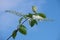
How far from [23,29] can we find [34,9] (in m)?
0.04

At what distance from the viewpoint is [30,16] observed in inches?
6.3

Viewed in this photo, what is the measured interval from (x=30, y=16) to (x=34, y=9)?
2 centimetres

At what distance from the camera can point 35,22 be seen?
0.53 ft

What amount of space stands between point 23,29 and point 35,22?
2 cm

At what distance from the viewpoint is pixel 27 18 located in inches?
6.4

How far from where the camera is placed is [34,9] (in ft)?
0.56

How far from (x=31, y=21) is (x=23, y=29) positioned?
19 mm

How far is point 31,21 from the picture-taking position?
0.53 ft

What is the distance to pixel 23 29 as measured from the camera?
6.2 inches

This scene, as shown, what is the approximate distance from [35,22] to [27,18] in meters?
0.02

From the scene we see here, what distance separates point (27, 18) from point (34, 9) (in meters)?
0.02
